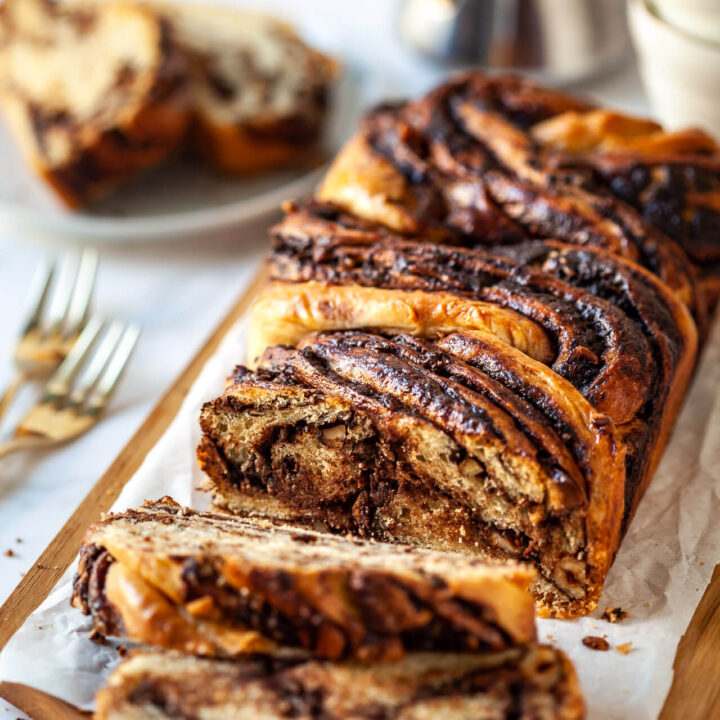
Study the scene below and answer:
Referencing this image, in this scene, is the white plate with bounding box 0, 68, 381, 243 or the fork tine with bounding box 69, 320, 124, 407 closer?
the fork tine with bounding box 69, 320, 124, 407

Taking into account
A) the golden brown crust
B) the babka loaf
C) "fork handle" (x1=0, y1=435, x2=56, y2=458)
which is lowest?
"fork handle" (x1=0, y1=435, x2=56, y2=458)

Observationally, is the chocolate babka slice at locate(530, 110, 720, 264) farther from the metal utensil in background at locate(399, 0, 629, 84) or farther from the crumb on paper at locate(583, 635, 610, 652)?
the metal utensil in background at locate(399, 0, 629, 84)

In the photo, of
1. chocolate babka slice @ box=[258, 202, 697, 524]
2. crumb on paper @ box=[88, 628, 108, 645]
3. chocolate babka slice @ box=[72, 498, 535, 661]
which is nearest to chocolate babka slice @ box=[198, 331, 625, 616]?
chocolate babka slice @ box=[258, 202, 697, 524]

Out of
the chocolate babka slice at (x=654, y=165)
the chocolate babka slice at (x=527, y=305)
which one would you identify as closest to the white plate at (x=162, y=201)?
the chocolate babka slice at (x=527, y=305)

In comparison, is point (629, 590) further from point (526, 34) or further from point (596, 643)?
point (526, 34)

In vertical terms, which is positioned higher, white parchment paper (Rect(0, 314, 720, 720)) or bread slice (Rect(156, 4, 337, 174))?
bread slice (Rect(156, 4, 337, 174))

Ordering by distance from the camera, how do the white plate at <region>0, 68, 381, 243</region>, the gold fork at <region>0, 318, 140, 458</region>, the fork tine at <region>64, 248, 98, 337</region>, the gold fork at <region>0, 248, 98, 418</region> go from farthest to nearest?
1. the white plate at <region>0, 68, 381, 243</region>
2. the fork tine at <region>64, 248, 98, 337</region>
3. the gold fork at <region>0, 248, 98, 418</region>
4. the gold fork at <region>0, 318, 140, 458</region>

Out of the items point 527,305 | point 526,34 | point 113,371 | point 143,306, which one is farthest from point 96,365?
point 526,34

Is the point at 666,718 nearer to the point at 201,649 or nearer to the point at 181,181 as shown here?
the point at 201,649
